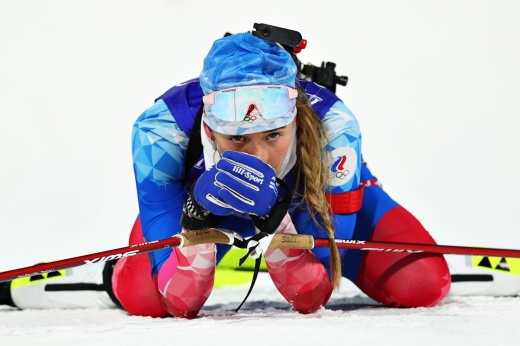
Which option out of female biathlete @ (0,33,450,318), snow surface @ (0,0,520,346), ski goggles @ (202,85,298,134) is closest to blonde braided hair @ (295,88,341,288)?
female biathlete @ (0,33,450,318)

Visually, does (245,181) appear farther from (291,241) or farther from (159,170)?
(159,170)

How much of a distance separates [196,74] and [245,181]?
1.90 m

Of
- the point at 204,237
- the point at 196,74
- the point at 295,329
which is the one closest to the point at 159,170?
the point at 204,237

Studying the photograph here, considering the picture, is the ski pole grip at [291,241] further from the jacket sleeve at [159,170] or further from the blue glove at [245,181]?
the jacket sleeve at [159,170]

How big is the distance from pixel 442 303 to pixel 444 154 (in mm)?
1189

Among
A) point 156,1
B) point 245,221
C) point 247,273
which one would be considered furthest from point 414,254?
point 156,1

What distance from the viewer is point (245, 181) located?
211 centimetres

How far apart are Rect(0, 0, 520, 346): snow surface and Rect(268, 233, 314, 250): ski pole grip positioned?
2.52 feet

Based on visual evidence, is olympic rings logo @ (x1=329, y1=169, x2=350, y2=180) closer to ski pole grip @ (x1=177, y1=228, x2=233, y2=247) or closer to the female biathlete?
the female biathlete

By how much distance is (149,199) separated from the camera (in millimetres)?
2492

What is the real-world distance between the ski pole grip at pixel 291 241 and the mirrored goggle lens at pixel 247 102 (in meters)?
0.31

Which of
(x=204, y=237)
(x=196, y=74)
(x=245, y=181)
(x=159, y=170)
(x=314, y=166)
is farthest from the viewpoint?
(x=196, y=74)

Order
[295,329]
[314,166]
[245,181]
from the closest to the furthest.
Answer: [295,329]
[245,181]
[314,166]

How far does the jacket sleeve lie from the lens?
2.46 m
